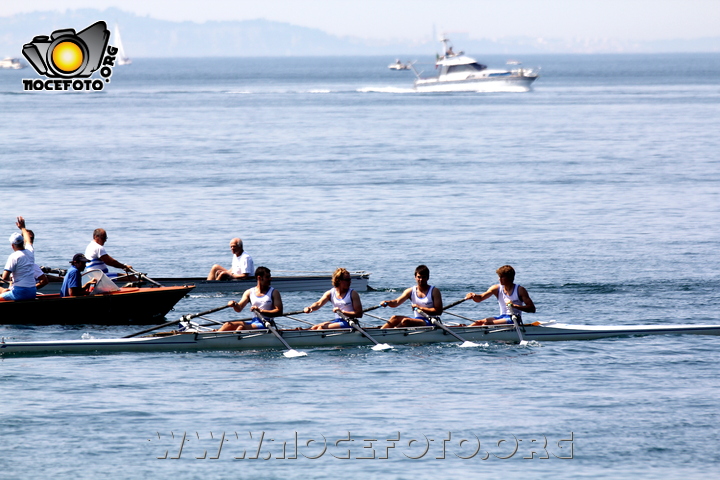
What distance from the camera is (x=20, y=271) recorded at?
62.9 feet

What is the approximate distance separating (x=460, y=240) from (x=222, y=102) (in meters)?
84.1

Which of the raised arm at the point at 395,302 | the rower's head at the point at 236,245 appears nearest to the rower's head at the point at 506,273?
the raised arm at the point at 395,302

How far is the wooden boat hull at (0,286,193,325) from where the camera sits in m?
19.7

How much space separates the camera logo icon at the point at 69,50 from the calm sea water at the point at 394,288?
525cm

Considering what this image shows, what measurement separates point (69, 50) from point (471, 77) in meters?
88.1

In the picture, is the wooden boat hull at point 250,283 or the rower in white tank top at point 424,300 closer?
the rower in white tank top at point 424,300

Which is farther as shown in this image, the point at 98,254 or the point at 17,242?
the point at 98,254

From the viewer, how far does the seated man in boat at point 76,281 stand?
19605 millimetres

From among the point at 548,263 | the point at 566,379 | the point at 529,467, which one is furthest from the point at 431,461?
the point at 548,263

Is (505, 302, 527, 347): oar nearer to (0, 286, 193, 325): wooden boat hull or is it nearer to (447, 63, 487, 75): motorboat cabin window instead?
(0, 286, 193, 325): wooden boat hull

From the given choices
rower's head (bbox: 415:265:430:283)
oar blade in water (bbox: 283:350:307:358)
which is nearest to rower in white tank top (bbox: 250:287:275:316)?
oar blade in water (bbox: 283:350:307:358)

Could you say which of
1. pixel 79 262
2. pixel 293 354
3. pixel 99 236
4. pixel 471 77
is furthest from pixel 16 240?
pixel 471 77

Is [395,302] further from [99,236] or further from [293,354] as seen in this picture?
[99,236]

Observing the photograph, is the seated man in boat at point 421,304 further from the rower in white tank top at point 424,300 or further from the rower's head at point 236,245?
the rower's head at point 236,245
